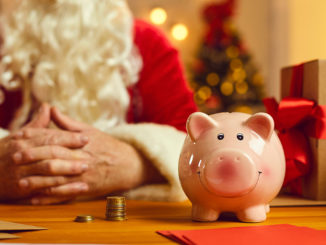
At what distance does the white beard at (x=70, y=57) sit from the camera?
A: 1.28m

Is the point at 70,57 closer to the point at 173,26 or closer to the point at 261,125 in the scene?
the point at 261,125

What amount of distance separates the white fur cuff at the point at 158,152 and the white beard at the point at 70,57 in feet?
1.23

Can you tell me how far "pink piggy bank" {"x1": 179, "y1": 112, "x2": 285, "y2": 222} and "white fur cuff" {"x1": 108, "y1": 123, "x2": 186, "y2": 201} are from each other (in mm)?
222

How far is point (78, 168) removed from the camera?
2.60ft

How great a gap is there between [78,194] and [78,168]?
0.04m

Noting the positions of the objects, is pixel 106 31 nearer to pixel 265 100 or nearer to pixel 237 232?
pixel 265 100

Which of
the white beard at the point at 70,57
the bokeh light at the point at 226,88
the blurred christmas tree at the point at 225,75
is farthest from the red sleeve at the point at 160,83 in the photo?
the bokeh light at the point at 226,88

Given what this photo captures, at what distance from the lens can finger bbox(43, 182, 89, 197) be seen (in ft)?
2.54

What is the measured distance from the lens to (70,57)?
4.21ft

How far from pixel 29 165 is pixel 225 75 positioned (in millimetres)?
3845

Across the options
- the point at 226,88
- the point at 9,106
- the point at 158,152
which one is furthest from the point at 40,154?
the point at 226,88

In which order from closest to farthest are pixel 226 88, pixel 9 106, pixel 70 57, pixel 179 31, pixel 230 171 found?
pixel 230 171 → pixel 70 57 → pixel 9 106 → pixel 226 88 → pixel 179 31

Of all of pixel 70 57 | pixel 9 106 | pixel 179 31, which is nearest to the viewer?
pixel 70 57

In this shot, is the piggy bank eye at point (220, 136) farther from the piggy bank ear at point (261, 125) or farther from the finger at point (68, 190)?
the finger at point (68, 190)
